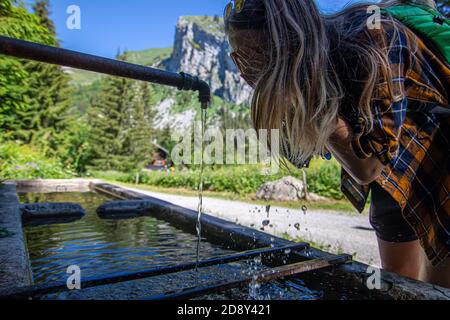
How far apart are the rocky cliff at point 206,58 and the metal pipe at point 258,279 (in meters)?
102

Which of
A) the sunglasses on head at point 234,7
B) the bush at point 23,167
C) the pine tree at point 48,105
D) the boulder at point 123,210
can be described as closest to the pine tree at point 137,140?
the pine tree at point 48,105

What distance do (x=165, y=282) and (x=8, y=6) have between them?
5.23 m

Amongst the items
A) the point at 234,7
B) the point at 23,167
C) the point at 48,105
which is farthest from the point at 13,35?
the point at 48,105

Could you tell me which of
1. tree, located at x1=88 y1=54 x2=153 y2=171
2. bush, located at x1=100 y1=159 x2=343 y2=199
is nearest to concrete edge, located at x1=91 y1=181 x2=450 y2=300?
bush, located at x1=100 y1=159 x2=343 y2=199

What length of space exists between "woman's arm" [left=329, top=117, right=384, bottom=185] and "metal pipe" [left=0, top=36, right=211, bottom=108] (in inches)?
37.8

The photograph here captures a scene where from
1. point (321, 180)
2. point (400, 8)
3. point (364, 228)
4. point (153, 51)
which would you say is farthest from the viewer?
point (153, 51)

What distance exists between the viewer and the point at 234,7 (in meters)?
1.13

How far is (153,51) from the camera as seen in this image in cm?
18438

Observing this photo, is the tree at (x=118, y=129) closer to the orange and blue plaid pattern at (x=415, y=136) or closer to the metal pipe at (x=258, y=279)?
the metal pipe at (x=258, y=279)

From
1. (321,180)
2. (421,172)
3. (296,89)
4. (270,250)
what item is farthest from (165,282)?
(321,180)

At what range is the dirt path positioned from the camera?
14.5ft

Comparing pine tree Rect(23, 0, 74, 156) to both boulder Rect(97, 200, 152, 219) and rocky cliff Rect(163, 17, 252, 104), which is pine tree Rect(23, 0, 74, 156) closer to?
boulder Rect(97, 200, 152, 219)

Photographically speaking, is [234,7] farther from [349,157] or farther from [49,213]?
[49,213]

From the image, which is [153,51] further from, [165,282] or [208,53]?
[165,282]
